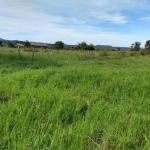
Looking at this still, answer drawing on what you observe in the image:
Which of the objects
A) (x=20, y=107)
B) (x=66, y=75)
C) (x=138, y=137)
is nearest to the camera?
(x=138, y=137)

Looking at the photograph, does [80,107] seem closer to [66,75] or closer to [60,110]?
[60,110]

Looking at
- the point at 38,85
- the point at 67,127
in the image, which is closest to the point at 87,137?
the point at 67,127

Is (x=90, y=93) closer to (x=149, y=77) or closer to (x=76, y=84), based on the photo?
(x=76, y=84)

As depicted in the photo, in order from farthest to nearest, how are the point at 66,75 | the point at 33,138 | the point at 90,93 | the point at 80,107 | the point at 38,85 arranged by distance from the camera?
the point at 66,75 → the point at 38,85 → the point at 90,93 → the point at 80,107 → the point at 33,138

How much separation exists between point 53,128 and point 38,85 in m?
2.35

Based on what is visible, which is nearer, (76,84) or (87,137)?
(87,137)

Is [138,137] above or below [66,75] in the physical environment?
below

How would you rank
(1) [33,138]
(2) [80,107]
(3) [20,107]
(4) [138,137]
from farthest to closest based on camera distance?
(2) [80,107]
(3) [20,107]
(4) [138,137]
(1) [33,138]

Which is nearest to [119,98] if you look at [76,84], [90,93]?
[90,93]

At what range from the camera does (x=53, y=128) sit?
272cm

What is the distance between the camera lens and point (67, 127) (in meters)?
2.80

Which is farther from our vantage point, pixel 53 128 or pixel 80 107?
pixel 80 107

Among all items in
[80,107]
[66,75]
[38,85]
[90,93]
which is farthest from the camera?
[66,75]

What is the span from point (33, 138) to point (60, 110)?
0.84m
